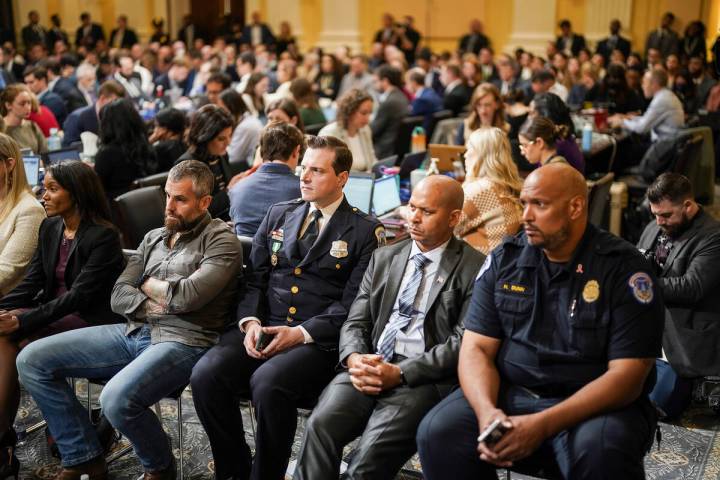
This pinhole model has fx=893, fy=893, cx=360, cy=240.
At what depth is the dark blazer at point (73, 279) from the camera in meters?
3.55

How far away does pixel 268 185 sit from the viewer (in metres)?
4.24

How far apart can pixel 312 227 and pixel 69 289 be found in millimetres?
1051

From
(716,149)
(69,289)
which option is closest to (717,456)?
(69,289)

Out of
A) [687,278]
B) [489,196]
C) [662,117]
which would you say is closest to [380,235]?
[489,196]

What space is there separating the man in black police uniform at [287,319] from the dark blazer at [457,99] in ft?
20.7

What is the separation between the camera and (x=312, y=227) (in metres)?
3.50

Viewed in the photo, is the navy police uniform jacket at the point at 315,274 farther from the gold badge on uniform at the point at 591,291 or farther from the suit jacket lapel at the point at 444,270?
the gold badge on uniform at the point at 591,291

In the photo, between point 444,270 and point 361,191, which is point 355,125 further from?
point 444,270

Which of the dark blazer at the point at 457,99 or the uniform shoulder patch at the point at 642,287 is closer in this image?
the uniform shoulder patch at the point at 642,287

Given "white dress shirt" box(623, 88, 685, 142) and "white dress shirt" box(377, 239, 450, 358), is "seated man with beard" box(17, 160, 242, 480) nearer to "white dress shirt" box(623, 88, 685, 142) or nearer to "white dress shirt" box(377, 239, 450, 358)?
"white dress shirt" box(377, 239, 450, 358)

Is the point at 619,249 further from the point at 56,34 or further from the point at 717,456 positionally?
the point at 56,34

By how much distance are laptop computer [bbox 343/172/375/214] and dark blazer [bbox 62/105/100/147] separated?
3.24 m

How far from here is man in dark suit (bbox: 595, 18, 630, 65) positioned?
1417 centimetres

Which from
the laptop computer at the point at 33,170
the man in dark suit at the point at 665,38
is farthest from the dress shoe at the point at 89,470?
the man in dark suit at the point at 665,38
